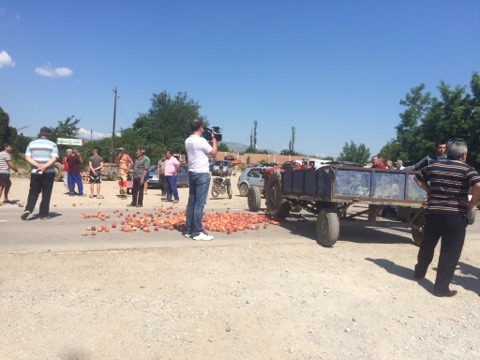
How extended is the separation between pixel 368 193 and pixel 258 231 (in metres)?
2.61

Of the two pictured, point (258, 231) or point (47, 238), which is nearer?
point (47, 238)

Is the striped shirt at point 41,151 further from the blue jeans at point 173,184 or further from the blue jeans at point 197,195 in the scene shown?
the blue jeans at point 173,184

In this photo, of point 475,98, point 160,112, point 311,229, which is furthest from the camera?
point 160,112

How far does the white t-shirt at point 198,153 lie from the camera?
6.86m

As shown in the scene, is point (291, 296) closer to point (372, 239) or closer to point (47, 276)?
point (47, 276)

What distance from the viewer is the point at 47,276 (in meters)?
4.59

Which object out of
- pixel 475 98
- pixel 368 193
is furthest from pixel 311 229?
pixel 475 98

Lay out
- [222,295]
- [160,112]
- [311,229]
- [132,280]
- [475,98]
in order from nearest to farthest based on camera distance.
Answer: [222,295]
[132,280]
[311,229]
[475,98]
[160,112]

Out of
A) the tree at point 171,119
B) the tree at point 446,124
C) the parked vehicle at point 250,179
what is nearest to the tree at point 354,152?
the tree at point 171,119

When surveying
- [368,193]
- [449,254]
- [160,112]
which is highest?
[160,112]

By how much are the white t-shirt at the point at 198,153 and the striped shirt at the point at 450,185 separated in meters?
3.70

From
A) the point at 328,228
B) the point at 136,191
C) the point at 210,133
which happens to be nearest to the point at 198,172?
the point at 210,133

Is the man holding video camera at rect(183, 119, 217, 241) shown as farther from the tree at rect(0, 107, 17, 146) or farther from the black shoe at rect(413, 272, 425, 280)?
the tree at rect(0, 107, 17, 146)

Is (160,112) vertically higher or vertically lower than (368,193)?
higher
